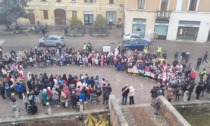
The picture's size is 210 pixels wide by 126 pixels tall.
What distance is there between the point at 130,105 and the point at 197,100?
5.03 m

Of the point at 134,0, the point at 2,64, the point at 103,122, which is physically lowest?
the point at 103,122

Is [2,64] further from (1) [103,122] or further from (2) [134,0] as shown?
(2) [134,0]

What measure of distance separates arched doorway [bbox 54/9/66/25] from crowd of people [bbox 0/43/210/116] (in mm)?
14509

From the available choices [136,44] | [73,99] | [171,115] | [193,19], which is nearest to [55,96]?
[73,99]

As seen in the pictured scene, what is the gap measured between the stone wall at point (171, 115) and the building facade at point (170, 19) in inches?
681

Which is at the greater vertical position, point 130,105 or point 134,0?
point 134,0

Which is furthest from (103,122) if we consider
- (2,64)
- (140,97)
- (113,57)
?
(2,64)

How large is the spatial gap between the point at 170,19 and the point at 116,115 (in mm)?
19955

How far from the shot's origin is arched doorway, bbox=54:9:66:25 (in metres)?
36.4

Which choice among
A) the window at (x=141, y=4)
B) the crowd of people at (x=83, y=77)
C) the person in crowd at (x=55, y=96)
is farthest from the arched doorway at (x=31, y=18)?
the person in crowd at (x=55, y=96)

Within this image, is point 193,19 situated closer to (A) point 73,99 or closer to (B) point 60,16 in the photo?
(B) point 60,16

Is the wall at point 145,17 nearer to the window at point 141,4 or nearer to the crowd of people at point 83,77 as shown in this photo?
the window at point 141,4

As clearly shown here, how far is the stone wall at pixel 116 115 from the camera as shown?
1222 centimetres

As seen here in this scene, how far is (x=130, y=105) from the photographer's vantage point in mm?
15297
